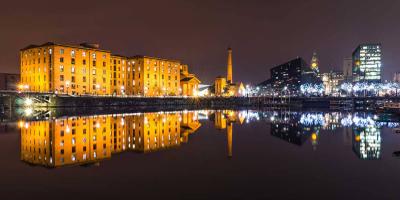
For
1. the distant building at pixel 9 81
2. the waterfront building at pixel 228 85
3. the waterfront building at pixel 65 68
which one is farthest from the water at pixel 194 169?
the waterfront building at pixel 228 85

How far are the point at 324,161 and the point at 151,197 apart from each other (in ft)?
34.5

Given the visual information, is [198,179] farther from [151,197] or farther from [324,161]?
[324,161]

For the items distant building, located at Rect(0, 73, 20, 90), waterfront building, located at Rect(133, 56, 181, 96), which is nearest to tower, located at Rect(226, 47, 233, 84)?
waterfront building, located at Rect(133, 56, 181, 96)

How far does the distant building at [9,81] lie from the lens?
11212 cm

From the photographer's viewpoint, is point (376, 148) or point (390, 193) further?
point (376, 148)

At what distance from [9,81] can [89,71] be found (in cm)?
4079

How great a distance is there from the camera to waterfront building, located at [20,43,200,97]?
86.7 meters

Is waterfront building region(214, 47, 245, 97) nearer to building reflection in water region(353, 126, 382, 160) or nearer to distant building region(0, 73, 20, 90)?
distant building region(0, 73, 20, 90)

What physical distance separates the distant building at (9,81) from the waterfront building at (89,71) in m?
20.7

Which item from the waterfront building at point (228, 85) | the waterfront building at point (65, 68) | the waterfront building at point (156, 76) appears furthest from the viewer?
the waterfront building at point (228, 85)

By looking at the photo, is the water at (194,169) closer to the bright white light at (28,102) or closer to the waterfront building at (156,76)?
the bright white light at (28,102)

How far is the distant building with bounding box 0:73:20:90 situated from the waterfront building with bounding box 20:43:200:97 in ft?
67.9

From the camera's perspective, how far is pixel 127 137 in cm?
2609

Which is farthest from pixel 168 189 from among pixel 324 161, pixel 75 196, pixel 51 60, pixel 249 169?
pixel 51 60
